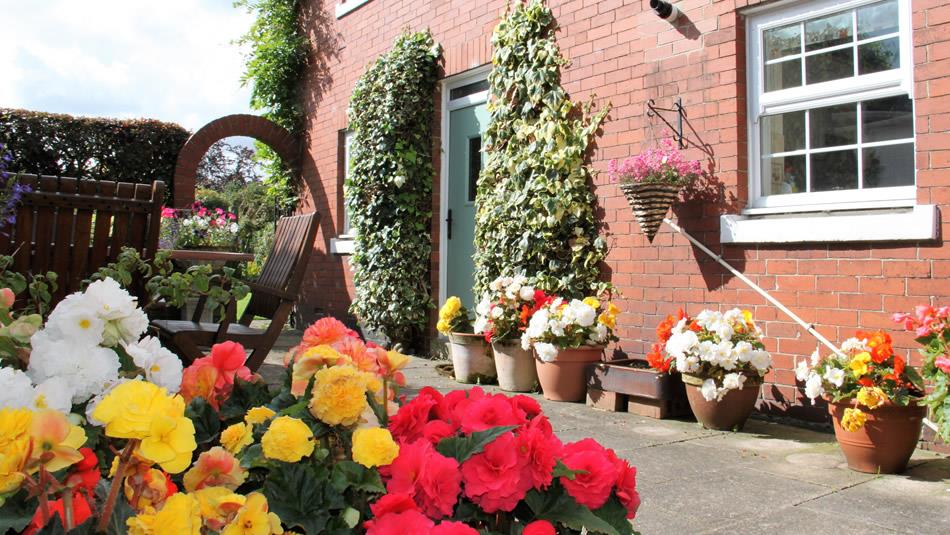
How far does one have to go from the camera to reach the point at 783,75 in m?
4.40

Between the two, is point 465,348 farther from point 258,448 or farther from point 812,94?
point 258,448

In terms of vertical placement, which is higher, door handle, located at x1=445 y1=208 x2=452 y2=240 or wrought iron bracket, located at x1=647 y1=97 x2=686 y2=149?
wrought iron bracket, located at x1=647 y1=97 x2=686 y2=149

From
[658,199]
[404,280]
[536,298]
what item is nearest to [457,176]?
[404,280]

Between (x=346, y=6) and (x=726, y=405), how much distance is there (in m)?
6.18

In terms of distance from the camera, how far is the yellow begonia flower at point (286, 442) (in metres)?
1.05

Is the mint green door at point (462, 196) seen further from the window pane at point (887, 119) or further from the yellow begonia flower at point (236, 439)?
the yellow begonia flower at point (236, 439)

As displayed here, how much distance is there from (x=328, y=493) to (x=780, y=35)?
4.15m

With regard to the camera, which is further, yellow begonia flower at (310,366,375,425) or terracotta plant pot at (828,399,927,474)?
terracotta plant pot at (828,399,927,474)

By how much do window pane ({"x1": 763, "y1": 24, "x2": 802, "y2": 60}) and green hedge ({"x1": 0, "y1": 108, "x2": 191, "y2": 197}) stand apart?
346 inches

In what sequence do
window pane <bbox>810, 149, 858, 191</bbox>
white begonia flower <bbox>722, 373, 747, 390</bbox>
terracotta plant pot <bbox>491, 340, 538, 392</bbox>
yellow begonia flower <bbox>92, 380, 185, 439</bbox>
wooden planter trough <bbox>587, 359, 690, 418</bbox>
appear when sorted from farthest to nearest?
1. terracotta plant pot <bbox>491, 340, 538, 392</bbox>
2. wooden planter trough <bbox>587, 359, 690, 418</bbox>
3. window pane <bbox>810, 149, 858, 191</bbox>
4. white begonia flower <bbox>722, 373, 747, 390</bbox>
5. yellow begonia flower <bbox>92, 380, 185, 439</bbox>

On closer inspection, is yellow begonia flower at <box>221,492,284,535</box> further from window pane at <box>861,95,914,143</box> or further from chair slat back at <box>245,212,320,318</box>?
window pane at <box>861,95,914,143</box>

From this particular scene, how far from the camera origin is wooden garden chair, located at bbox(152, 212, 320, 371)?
3.96m

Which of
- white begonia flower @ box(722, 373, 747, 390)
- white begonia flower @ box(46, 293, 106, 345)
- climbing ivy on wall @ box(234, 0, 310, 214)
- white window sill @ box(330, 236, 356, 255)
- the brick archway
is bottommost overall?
white begonia flower @ box(722, 373, 747, 390)

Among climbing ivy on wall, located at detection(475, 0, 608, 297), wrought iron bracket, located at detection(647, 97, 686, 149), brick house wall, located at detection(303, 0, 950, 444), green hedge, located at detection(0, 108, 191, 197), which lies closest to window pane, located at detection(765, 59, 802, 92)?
brick house wall, located at detection(303, 0, 950, 444)
